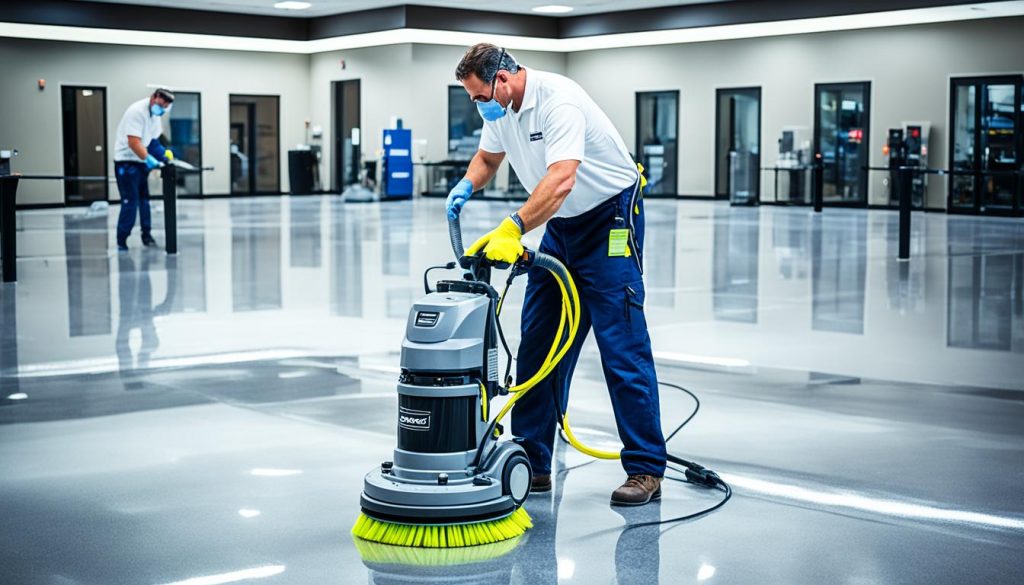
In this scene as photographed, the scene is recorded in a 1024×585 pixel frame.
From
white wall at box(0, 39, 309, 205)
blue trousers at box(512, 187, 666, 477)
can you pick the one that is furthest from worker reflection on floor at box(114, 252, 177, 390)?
white wall at box(0, 39, 309, 205)

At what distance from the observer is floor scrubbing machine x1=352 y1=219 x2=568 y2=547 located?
3.33 m

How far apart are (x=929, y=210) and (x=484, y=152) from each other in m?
20.0

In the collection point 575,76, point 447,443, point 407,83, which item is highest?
point 575,76

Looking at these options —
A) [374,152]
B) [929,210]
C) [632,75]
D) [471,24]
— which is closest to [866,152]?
[929,210]

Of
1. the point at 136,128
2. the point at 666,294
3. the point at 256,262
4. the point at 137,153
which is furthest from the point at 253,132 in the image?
the point at 666,294

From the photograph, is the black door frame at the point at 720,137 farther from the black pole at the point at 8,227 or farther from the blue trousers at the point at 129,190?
the black pole at the point at 8,227

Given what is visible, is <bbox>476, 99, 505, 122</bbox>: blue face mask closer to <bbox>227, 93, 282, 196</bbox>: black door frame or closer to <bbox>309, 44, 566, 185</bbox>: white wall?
<bbox>309, 44, 566, 185</bbox>: white wall

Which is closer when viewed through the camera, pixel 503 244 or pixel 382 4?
pixel 503 244

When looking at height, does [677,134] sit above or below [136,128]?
above

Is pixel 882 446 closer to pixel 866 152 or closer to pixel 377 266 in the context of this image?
pixel 377 266

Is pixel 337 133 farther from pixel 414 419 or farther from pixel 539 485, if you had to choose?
pixel 414 419

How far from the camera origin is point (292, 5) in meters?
25.5

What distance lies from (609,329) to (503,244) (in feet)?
2.11

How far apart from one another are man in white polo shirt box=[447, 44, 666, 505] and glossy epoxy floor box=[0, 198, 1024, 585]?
220 millimetres
